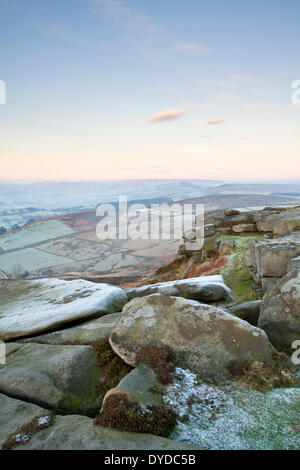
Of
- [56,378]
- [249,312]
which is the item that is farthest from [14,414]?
[249,312]

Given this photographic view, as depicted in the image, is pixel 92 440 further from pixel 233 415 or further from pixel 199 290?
pixel 199 290

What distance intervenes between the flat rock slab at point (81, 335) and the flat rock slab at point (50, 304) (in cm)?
60

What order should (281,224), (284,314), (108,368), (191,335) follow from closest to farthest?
(191,335)
(108,368)
(284,314)
(281,224)

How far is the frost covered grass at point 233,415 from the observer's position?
146 inches

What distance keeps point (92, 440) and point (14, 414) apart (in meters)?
1.70

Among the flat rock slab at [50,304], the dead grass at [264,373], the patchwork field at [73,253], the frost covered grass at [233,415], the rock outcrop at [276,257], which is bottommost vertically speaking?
the patchwork field at [73,253]

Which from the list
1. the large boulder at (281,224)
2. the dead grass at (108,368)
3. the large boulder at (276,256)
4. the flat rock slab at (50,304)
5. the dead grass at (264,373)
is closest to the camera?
the dead grass at (264,373)

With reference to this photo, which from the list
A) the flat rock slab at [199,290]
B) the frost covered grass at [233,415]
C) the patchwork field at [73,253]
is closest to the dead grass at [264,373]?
the frost covered grass at [233,415]

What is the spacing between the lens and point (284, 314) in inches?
264

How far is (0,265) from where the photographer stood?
75125mm

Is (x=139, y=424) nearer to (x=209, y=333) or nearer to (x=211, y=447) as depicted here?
(x=211, y=447)

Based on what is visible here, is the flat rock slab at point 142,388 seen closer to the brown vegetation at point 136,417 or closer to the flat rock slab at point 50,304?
the brown vegetation at point 136,417

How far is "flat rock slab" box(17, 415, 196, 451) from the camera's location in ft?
11.4

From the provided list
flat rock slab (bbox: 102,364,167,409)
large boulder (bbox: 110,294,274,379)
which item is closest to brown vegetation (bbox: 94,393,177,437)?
flat rock slab (bbox: 102,364,167,409)
